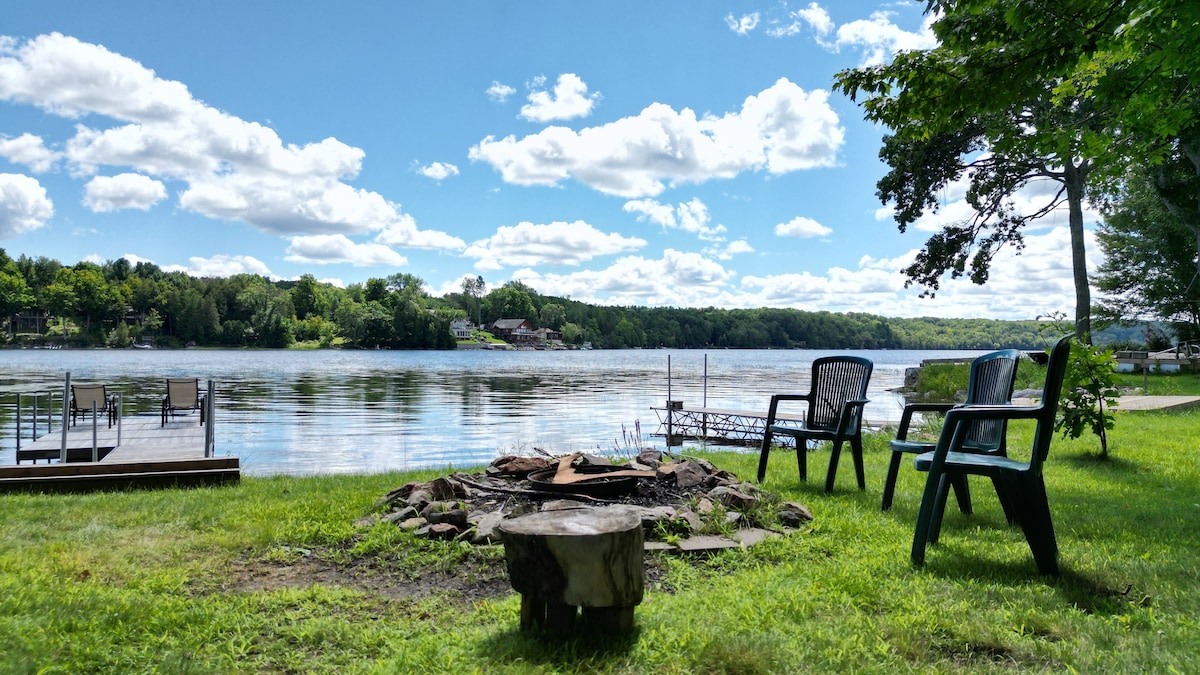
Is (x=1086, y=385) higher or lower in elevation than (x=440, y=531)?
higher

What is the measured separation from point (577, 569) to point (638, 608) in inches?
27.0

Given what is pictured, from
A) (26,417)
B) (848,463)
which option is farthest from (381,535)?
(26,417)

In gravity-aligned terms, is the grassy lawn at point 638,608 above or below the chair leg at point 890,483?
below

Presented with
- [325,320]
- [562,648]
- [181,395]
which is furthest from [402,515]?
[325,320]

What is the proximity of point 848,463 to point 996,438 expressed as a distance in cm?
362

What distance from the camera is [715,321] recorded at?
5330 inches

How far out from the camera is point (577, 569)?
109 inches

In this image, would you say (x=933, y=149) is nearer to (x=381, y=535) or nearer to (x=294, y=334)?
(x=381, y=535)

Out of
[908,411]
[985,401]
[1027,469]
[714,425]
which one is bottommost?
[714,425]

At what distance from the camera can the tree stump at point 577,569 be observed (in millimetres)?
2752

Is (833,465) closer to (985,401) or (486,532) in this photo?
(985,401)

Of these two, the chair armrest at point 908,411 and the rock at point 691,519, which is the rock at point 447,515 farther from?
the chair armrest at point 908,411

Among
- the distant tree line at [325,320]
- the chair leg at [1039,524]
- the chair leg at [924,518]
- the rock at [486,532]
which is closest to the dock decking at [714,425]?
the rock at [486,532]

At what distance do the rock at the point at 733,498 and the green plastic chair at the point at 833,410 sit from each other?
1.04m
